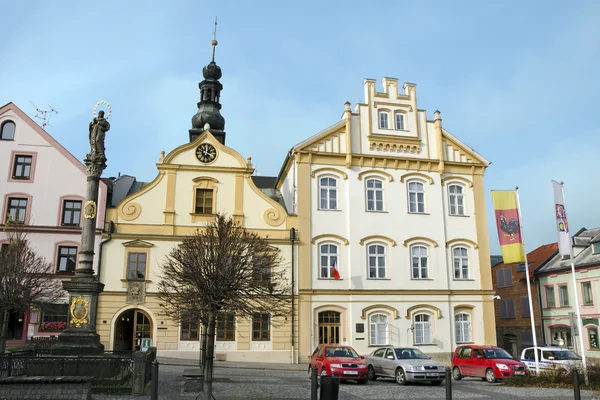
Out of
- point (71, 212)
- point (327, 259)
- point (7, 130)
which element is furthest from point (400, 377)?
point (7, 130)

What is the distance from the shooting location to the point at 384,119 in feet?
114

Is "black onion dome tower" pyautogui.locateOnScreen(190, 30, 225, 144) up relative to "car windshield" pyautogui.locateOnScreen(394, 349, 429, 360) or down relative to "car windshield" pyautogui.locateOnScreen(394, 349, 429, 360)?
up

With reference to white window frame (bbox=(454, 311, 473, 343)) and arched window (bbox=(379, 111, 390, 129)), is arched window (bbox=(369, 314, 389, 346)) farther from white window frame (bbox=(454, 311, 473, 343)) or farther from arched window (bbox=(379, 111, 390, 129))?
arched window (bbox=(379, 111, 390, 129))

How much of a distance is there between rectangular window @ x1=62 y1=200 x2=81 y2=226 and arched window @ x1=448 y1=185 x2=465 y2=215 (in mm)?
22058

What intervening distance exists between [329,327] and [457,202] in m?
11.5

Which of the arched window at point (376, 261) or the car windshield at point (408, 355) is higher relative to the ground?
the arched window at point (376, 261)

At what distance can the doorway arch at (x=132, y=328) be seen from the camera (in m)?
28.8

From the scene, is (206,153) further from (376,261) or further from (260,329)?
(376,261)

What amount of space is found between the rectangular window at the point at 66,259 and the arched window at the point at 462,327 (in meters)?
22.0

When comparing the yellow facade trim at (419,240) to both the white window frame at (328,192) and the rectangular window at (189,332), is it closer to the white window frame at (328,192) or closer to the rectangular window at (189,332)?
the white window frame at (328,192)

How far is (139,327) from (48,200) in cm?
874

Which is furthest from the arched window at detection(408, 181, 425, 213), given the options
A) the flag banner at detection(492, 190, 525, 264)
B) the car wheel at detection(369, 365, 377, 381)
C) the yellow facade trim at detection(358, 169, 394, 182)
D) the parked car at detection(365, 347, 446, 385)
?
the car wheel at detection(369, 365, 377, 381)

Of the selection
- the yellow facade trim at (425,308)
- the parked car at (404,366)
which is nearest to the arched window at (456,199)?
the yellow facade trim at (425,308)

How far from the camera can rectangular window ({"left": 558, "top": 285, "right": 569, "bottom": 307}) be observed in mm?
37334
